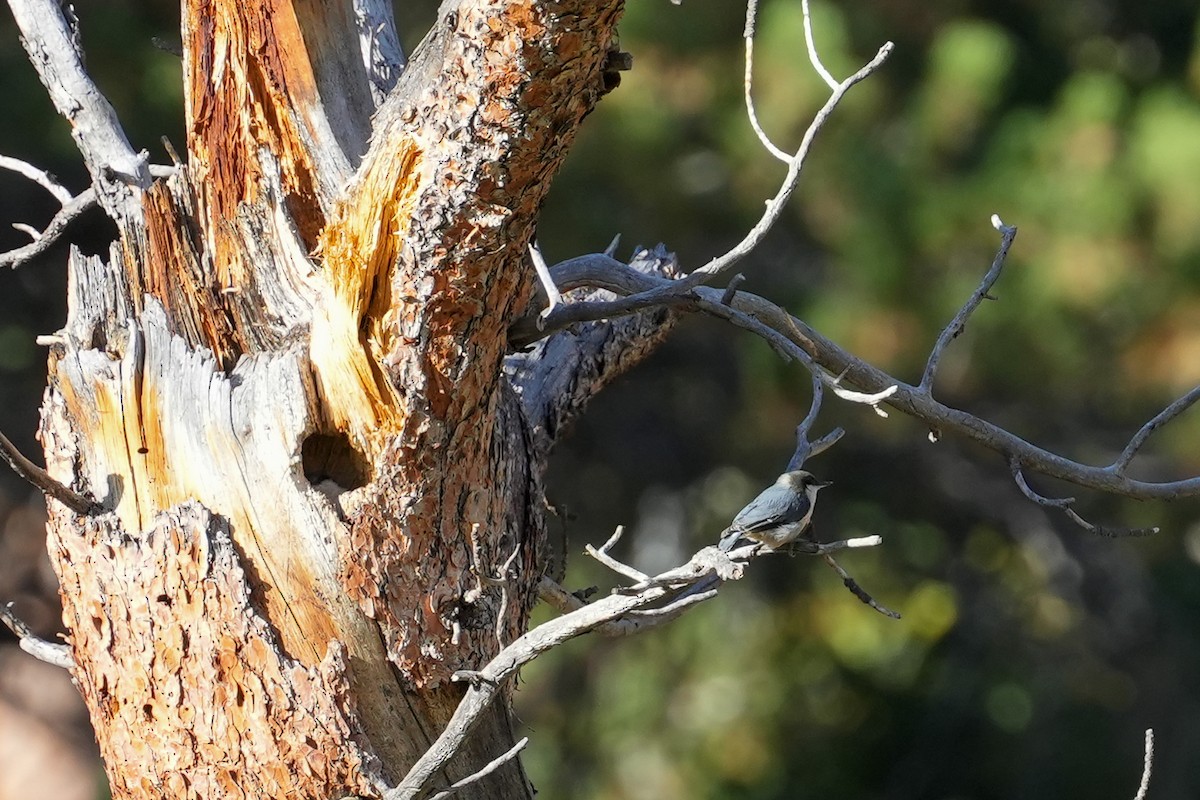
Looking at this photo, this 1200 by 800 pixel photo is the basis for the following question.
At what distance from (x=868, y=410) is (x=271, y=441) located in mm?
2715

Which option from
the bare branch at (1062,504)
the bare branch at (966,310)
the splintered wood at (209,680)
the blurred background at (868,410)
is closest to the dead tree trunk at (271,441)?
the splintered wood at (209,680)

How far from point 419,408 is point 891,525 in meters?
3.72

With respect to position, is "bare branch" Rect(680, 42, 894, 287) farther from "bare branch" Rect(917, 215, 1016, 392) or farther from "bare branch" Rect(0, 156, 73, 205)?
"bare branch" Rect(0, 156, 73, 205)

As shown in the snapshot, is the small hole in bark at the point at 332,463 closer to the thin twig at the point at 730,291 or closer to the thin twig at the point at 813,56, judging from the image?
the thin twig at the point at 730,291

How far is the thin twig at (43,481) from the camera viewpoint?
1.43 metres

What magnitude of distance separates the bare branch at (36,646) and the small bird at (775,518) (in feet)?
3.06

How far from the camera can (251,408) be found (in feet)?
5.05

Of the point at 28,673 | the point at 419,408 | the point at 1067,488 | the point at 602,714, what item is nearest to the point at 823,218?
the point at 1067,488

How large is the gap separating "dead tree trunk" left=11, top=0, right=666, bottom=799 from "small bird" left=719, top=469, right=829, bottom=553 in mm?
325

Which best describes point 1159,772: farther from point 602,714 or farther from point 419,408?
point 419,408

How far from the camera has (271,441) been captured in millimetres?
1534

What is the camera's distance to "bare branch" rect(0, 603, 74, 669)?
5.62 ft

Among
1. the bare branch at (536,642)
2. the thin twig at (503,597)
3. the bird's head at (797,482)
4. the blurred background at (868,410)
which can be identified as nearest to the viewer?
the bare branch at (536,642)

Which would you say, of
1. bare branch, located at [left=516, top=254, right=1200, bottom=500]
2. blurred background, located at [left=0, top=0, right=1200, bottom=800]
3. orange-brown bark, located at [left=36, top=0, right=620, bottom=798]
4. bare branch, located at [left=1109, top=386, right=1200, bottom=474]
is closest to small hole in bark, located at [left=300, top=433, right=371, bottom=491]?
orange-brown bark, located at [left=36, top=0, right=620, bottom=798]
